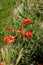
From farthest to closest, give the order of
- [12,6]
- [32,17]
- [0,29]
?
[12,6] < [32,17] < [0,29]

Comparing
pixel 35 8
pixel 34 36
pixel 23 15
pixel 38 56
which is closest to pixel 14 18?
pixel 23 15

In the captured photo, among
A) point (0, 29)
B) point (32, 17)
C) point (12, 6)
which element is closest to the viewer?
point (0, 29)

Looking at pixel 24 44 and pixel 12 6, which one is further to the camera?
pixel 12 6

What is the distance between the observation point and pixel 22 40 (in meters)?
4.41

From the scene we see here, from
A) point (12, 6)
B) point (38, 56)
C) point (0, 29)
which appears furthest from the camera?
point (12, 6)

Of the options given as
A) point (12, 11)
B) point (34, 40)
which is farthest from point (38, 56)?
point (12, 11)

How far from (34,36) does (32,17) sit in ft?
3.19

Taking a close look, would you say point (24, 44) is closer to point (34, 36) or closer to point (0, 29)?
point (34, 36)

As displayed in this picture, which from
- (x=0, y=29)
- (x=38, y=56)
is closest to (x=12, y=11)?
(x=0, y=29)

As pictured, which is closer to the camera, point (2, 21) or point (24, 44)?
point (24, 44)

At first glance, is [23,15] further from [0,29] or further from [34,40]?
[34,40]

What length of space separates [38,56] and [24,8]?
69.4 inches

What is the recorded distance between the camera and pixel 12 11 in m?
5.59

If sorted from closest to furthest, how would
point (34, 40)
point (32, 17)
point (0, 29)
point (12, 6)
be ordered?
point (34, 40) → point (0, 29) → point (32, 17) → point (12, 6)
